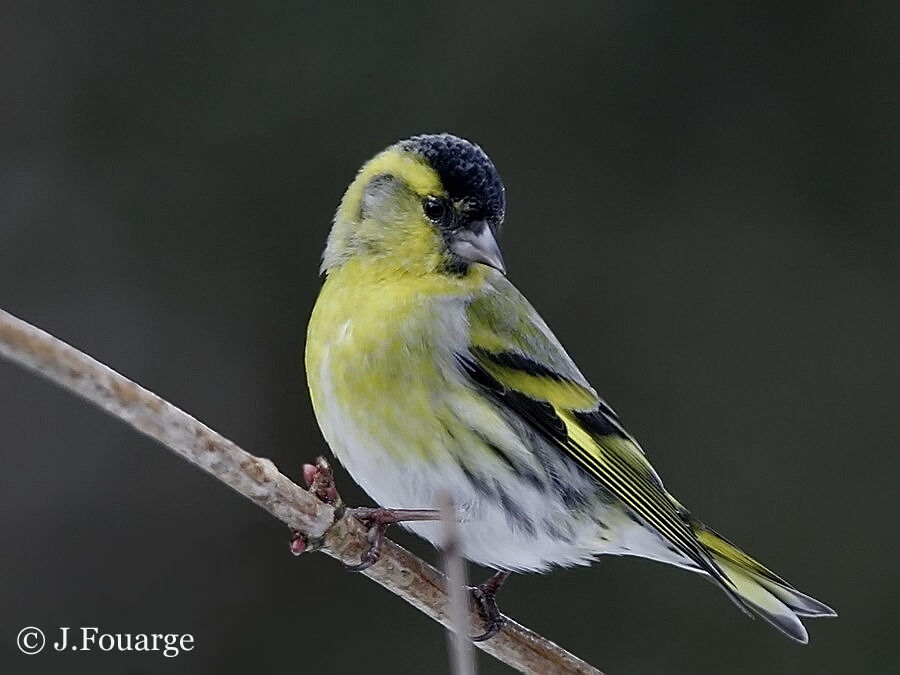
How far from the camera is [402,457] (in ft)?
6.90

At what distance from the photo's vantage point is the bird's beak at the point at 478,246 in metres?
2.23

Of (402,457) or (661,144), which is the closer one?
(402,457)

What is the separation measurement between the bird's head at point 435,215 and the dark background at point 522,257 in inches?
56.3

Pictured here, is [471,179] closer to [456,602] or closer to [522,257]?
[456,602]

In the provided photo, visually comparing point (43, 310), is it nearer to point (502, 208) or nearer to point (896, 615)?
point (502, 208)

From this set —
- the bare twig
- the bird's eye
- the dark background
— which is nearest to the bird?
the bird's eye

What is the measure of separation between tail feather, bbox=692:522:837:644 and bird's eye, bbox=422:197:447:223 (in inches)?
29.8

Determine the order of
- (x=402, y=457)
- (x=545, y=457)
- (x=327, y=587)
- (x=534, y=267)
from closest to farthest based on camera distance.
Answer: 1. (x=402, y=457)
2. (x=545, y=457)
3. (x=327, y=587)
4. (x=534, y=267)

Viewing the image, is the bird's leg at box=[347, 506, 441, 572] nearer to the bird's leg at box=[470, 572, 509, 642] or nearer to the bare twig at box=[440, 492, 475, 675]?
the bird's leg at box=[470, 572, 509, 642]

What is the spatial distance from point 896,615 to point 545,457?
194cm

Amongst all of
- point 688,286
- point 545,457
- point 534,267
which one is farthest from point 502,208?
point 688,286

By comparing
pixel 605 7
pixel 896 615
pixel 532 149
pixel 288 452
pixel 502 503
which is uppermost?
pixel 605 7

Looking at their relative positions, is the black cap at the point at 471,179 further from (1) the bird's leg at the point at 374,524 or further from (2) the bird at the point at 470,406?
(1) the bird's leg at the point at 374,524

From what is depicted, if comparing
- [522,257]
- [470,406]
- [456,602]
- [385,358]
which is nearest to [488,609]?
[470,406]
